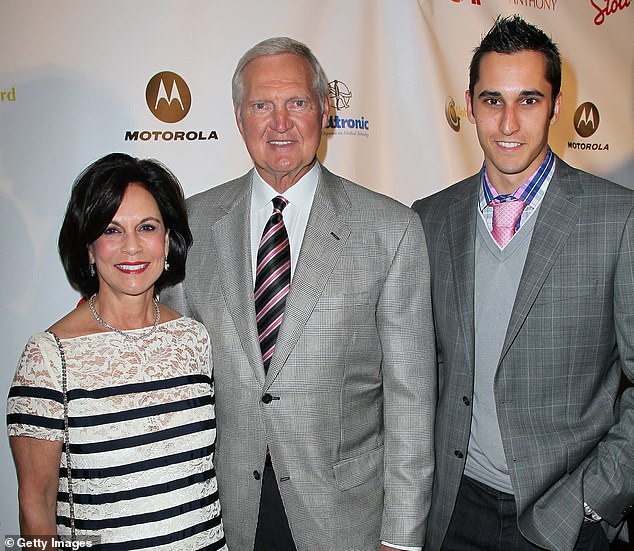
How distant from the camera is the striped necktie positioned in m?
1.84

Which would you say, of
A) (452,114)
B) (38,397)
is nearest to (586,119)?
(452,114)

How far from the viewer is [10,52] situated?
2363 mm

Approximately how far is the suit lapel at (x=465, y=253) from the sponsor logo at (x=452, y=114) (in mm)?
1086

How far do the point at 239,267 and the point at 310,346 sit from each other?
0.95ft

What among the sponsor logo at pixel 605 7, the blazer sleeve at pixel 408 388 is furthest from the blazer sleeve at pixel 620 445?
the sponsor logo at pixel 605 7

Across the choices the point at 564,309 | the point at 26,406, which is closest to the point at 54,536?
the point at 26,406

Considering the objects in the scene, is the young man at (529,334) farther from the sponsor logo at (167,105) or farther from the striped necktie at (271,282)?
the sponsor logo at (167,105)

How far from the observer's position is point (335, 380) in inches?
72.6

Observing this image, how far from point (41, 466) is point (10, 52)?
1.46 metres

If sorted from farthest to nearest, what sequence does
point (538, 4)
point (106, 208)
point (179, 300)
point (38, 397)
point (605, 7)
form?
point (605, 7) → point (538, 4) → point (179, 300) → point (106, 208) → point (38, 397)

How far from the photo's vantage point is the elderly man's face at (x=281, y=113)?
6.23 feet

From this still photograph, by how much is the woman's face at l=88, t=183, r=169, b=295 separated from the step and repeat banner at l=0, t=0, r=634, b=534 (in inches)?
30.5

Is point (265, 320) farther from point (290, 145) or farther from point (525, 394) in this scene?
point (525, 394)
